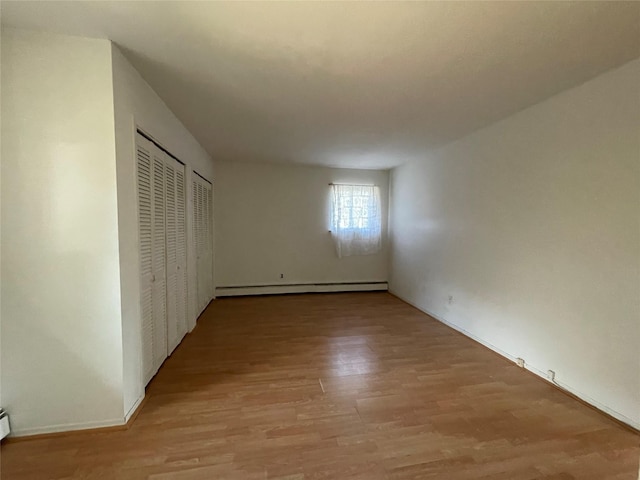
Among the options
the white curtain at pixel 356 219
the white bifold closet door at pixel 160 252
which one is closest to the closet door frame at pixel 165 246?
the white bifold closet door at pixel 160 252

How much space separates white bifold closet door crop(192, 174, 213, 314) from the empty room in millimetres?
619

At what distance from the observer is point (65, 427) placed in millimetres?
1711

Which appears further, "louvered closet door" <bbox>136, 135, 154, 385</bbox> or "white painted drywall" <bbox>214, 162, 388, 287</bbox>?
"white painted drywall" <bbox>214, 162, 388, 287</bbox>

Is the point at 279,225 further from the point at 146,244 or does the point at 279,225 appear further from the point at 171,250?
the point at 146,244

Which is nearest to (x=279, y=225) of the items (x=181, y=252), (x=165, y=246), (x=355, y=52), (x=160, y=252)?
(x=181, y=252)

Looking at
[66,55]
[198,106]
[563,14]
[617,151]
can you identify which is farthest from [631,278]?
[66,55]

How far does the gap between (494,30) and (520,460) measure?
2377 mm

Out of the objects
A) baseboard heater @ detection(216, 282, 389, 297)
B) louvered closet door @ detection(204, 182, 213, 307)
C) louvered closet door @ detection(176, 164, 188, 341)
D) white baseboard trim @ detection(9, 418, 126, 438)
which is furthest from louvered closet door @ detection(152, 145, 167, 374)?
baseboard heater @ detection(216, 282, 389, 297)

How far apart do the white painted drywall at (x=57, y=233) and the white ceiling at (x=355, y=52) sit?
23 centimetres

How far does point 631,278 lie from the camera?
5.97 ft

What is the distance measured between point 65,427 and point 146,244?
1.23 m

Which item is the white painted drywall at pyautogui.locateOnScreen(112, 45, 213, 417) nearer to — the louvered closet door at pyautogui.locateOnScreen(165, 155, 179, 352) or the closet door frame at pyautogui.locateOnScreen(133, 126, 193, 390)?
the closet door frame at pyautogui.locateOnScreen(133, 126, 193, 390)

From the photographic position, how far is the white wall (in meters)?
1.85

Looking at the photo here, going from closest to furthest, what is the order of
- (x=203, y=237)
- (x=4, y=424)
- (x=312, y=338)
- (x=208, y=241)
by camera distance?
(x=4, y=424) < (x=312, y=338) < (x=203, y=237) < (x=208, y=241)
